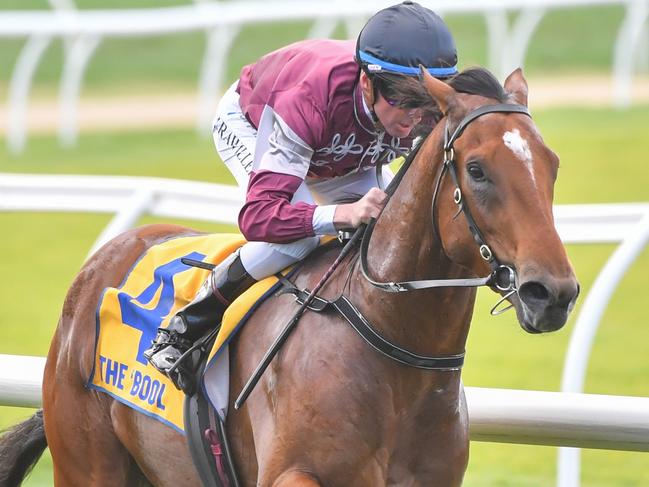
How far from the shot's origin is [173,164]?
12.9 metres

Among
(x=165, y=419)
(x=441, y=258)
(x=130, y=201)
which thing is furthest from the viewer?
(x=130, y=201)

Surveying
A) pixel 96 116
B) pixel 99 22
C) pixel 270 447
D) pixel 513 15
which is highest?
pixel 270 447

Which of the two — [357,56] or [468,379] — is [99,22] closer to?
[468,379]

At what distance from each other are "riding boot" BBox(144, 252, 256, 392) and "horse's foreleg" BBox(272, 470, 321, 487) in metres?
0.52

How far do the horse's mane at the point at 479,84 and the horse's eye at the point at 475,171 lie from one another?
0.19 m

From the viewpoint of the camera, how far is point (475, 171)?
2902mm

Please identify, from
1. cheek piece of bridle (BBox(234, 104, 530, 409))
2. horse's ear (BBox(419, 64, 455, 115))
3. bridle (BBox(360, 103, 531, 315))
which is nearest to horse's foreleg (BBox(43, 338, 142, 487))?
cheek piece of bridle (BBox(234, 104, 530, 409))

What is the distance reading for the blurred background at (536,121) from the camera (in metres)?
7.27

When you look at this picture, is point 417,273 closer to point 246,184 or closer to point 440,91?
point 440,91

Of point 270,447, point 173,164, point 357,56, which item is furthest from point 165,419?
point 173,164

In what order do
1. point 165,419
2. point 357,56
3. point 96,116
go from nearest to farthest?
point 357,56 → point 165,419 → point 96,116

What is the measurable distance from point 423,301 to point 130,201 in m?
1.83

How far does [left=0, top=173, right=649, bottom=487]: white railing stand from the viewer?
12.2 feet

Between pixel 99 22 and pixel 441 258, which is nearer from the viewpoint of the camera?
pixel 441 258
